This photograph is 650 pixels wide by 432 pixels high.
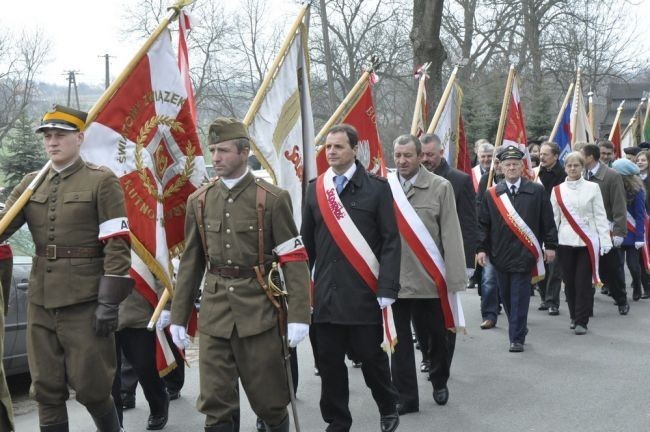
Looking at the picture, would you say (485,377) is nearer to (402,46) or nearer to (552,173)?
(552,173)

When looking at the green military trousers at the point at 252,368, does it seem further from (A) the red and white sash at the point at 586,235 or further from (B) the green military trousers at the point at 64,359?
(A) the red and white sash at the point at 586,235

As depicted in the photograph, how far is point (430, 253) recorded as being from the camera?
7156 millimetres

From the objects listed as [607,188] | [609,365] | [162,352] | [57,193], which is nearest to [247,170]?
[57,193]

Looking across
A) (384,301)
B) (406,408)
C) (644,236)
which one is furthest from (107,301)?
(644,236)

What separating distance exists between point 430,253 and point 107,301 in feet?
9.12

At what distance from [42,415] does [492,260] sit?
521 centimetres

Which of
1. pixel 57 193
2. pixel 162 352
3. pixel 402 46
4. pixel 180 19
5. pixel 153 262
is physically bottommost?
pixel 162 352

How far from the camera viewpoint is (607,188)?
11070 mm

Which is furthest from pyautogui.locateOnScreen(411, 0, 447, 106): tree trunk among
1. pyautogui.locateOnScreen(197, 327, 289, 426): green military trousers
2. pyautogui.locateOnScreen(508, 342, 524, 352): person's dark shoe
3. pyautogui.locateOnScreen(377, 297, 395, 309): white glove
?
pyautogui.locateOnScreen(197, 327, 289, 426): green military trousers

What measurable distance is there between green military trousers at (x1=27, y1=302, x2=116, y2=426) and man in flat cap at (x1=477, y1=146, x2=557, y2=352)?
15.7 feet

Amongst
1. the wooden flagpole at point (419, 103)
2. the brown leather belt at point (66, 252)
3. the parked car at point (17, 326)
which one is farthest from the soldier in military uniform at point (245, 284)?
the wooden flagpole at point (419, 103)

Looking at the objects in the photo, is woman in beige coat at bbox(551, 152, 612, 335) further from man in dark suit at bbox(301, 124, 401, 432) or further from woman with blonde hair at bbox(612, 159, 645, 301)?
man in dark suit at bbox(301, 124, 401, 432)

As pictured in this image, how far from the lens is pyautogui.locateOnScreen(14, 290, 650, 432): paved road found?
666 cm

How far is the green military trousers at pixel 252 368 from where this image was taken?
16.9ft
